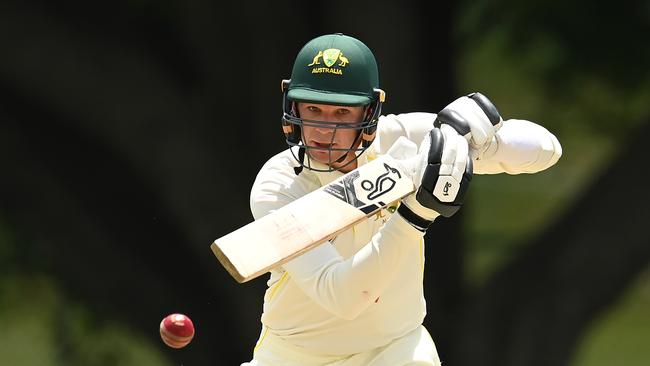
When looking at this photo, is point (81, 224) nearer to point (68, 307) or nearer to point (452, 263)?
point (68, 307)

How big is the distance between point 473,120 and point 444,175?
0.28m

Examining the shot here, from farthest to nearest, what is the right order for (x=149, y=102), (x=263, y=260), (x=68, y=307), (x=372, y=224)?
(x=68, y=307) < (x=149, y=102) < (x=372, y=224) < (x=263, y=260)

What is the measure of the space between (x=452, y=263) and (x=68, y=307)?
225cm

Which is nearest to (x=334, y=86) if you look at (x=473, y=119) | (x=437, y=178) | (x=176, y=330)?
(x=473, y=119)

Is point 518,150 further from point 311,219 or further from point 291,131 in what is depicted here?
point 311,219

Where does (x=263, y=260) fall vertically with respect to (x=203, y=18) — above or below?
above

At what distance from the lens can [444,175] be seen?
3.87 m

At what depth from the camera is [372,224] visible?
427cm

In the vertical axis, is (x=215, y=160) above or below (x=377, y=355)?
below

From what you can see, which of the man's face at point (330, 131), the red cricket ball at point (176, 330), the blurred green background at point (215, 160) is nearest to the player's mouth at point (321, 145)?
the man's face at point (330, 131)

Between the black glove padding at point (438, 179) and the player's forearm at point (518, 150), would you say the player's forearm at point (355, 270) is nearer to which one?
the black glove padding at point (438, 179)

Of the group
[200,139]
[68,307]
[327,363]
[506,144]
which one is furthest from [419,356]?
[68,307]

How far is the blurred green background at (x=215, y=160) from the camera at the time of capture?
27.5 ft

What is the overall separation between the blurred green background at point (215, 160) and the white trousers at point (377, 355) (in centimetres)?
363
